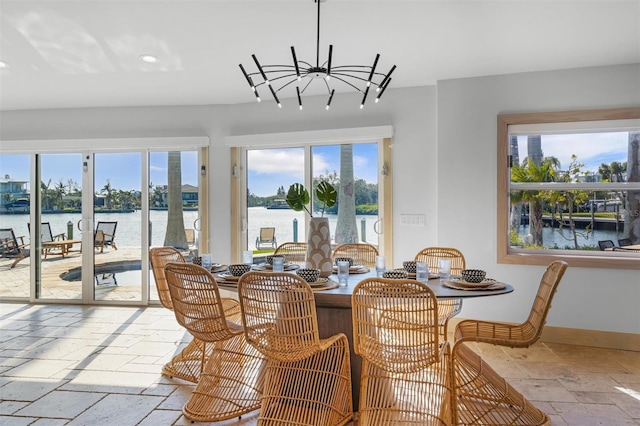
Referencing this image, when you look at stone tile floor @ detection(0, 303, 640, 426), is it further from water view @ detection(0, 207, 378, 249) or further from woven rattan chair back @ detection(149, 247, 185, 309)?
water view @ detection(0, 207, 378, 249)

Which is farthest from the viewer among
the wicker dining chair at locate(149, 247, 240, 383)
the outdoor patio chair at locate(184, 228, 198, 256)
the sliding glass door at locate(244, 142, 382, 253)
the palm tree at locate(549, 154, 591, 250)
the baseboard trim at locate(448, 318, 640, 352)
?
the outdoor patio chair at locate(184, 228, 198, 256)

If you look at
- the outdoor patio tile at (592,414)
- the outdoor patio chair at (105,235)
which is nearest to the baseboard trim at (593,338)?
the outdoor patio tile at (592,414)

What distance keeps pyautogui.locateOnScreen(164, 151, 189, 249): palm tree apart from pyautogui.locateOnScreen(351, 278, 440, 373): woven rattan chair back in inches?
132

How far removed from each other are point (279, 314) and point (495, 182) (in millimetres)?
2596

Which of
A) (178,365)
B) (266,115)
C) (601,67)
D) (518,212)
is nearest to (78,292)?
(178,365)

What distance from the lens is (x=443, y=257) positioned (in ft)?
9.75

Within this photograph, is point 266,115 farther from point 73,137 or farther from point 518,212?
point 518,212

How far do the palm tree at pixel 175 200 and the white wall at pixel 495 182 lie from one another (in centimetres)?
300

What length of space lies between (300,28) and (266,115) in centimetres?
178

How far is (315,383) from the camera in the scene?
2197mm

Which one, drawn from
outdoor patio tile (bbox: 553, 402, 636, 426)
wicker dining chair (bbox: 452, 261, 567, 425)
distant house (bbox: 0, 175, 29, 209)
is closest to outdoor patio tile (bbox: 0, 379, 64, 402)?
wicker dining chair (bbox: 452, 261, 567, 425)

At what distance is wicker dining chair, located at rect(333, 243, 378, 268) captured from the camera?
10.8ft

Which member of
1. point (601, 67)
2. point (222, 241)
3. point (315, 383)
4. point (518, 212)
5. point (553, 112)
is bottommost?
point (315, 383)

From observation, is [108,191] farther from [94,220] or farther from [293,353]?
[293,353]
